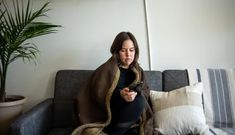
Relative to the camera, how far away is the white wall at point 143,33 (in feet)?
7.43

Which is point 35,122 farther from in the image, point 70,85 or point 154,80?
point 154,80

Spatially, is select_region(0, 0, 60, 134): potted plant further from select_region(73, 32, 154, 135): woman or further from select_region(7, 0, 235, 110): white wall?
select_region(73, 32, 154, 135): woman

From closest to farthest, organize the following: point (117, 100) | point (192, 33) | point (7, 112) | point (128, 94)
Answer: point (128, 94) < point (117, 100) < point (7, 112) < point (192, 33)

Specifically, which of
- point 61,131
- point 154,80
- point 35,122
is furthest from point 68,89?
point 154,80

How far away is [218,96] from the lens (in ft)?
6.51

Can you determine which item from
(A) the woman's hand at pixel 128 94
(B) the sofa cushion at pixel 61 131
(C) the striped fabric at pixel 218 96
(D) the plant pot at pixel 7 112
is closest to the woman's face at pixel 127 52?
(A) the woman's hand at pixel 128 94

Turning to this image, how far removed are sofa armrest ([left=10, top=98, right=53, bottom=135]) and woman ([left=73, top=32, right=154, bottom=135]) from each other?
0.28 metres

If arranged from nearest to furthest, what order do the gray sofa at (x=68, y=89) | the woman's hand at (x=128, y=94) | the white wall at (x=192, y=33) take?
the woman's hand at (x=128, y=94) → the gray sofa at (x=68, y=89) → the white wall at (x=192, y=33)

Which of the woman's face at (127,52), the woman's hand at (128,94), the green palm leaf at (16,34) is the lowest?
the woman's hand at (128,94)

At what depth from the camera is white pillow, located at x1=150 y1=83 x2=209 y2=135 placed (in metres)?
1.76

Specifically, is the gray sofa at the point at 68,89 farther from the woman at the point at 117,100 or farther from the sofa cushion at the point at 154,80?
the woman at the point at 117,100

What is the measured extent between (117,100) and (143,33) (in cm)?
76

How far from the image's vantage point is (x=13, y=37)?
1.95 meters

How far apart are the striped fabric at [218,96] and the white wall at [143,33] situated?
0.82 ft
